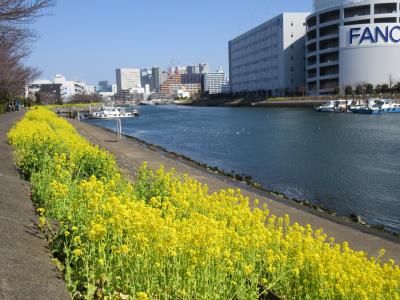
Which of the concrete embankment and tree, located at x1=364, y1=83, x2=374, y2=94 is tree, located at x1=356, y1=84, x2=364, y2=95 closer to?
tree, located at x1=364, y1=83, x2=374, y2=94

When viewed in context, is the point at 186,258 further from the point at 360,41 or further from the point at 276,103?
the point at 276,103

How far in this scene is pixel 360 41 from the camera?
104500 mm

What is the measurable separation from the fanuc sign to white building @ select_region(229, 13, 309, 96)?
802 inches

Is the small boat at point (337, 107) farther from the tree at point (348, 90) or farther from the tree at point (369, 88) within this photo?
the tree at point (369, 88)

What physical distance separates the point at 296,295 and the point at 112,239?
2214 mm

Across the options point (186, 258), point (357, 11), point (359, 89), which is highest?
point (357, 11)

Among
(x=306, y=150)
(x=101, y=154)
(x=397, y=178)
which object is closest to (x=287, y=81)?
(x=306, y=150)

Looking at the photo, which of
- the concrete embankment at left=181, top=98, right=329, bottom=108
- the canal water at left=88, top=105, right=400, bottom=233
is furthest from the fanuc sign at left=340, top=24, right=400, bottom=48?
the canal water at left=88, top=105, right=400, bottom=233

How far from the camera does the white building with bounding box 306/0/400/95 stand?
104 m

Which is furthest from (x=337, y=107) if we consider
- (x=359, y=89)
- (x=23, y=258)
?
(x=23, y=258)

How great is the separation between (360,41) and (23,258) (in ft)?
357

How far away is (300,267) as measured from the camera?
19.2ft

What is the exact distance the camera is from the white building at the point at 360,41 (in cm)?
10412

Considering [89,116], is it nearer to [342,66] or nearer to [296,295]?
[342,66]
